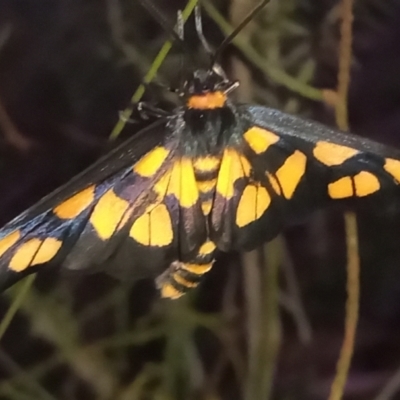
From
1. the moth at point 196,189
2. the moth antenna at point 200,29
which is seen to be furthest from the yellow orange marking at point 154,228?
the moth antenna at point 200,29

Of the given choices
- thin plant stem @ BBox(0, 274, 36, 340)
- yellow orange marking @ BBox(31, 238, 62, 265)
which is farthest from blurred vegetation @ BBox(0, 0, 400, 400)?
yellow orange marking @ BBox(31, 238, 62, 265)

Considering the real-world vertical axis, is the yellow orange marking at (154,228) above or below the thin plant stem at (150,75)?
below

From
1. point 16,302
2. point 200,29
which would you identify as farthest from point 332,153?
point 16,302

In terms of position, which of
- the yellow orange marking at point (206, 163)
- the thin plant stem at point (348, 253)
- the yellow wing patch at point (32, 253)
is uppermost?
the yellow wing patch at point (32, 253)

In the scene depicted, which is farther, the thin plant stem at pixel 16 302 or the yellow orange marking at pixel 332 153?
the thin plant stem at pixel 16 302

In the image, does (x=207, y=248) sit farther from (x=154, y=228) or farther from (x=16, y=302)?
(x=16, y=302)

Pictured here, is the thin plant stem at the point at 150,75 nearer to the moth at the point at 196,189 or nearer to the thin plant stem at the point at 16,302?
the moth at the point at 196,189
